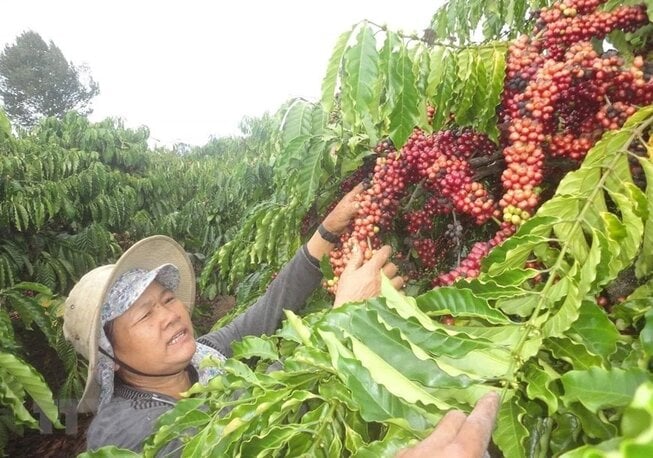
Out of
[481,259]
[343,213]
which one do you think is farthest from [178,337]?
[481,259]

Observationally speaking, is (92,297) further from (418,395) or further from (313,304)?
(418,395)

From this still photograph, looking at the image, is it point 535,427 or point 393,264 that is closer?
point 535,427

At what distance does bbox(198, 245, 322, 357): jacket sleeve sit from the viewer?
2.06 metres

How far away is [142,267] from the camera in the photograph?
2.20 m

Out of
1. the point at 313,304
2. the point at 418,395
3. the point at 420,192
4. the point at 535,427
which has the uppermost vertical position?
the point at 420,192

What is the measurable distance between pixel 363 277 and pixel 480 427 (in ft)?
2.76

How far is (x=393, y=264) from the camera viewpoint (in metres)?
1.53

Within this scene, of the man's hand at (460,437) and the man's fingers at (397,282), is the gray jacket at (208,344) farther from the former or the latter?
the man's hand at (460,437)

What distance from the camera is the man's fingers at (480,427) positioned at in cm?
54

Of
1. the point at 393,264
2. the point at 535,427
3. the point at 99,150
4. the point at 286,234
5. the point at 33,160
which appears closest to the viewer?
the point at 535,427

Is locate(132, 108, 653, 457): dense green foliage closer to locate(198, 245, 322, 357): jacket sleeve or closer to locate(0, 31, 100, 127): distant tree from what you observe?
locate(198, 245, 322, 357): jacket sleeve

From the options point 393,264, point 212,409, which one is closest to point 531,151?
point 393,264

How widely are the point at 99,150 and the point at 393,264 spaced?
8911mm

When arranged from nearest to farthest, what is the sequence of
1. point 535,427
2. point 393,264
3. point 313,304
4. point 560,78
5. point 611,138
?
point 535,427, point 611,138, point 560,78, point 393,264, point 313,304
